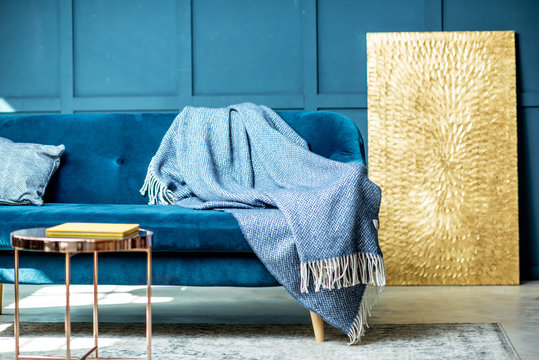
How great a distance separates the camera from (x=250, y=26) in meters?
4.20

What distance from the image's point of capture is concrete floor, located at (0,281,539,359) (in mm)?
2834

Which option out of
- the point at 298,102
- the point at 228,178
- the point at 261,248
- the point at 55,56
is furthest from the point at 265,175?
the point at 55,56

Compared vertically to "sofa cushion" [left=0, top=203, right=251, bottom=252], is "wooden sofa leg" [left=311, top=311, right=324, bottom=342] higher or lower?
lower

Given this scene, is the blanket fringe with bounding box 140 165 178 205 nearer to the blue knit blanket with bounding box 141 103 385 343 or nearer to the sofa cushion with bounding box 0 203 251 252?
the blue knit blanket with bounding box 141 103 385 343

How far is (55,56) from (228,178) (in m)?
1.96

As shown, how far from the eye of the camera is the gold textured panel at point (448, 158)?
3881 millimetres

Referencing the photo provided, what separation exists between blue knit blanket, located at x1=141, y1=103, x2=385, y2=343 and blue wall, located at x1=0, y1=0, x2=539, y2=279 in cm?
111

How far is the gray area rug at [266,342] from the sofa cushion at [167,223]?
1.13 ft

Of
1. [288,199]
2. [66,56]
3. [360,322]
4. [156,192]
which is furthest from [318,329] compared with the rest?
[66,56]

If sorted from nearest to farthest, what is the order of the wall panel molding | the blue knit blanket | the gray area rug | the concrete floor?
the gray area rug → the blue knit blanket → the concrete floor → the wall panel molding

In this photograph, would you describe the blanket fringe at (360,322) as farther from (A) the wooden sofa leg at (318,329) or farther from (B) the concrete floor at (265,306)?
(B) the concrete floor at (265,306)

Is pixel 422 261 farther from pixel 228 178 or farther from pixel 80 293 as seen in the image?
pixel 80 293

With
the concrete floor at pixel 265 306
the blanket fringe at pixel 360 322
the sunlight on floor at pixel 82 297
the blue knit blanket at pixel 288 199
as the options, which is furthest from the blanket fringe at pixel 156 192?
the blanket fringe at pixel 360 322

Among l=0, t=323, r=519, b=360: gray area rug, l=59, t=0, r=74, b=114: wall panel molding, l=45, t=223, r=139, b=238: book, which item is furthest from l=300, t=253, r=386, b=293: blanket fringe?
l=59, t=0, r=74, b=114: wall panel molding
